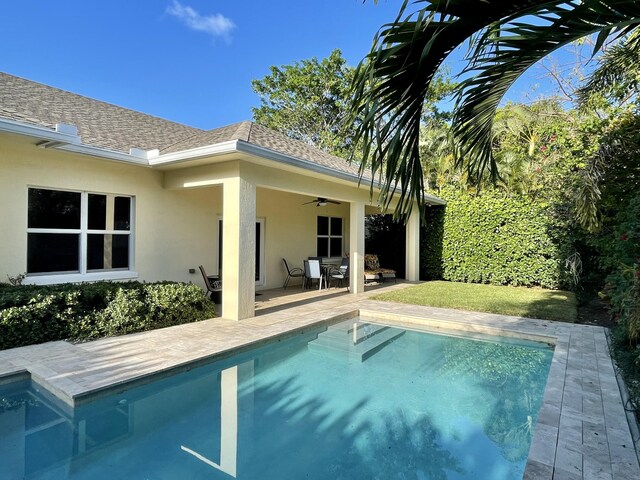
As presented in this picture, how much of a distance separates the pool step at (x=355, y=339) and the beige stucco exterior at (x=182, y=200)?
2.06 m

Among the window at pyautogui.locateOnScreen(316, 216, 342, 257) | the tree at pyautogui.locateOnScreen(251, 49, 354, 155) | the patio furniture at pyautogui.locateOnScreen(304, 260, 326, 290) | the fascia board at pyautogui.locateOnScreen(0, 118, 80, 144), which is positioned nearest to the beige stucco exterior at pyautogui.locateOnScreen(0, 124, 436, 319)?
the fascia board at pyautogui.locateOnScreen(0, 118, 80, 144)

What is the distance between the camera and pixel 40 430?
4.54 metres

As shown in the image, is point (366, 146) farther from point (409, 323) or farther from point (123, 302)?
point (409, 323)

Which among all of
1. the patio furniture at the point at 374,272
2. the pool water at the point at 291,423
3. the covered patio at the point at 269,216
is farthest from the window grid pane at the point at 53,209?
the patio furniture at the point at 374,272

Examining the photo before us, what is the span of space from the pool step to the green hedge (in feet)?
9.87

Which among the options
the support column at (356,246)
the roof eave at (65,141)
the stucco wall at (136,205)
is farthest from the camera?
the support column at (356,246)

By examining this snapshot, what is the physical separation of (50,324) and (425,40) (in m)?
7.89

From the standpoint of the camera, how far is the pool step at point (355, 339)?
7840 mm

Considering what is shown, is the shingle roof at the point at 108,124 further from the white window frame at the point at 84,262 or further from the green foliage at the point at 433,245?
the green foliage at the point at 433,245

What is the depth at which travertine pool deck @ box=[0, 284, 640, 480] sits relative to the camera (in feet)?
12.2

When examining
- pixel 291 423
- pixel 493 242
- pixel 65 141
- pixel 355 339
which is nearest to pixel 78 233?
pixel 65 141

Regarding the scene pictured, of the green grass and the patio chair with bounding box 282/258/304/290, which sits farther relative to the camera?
the patio chair with bounding box 282/258/304/290

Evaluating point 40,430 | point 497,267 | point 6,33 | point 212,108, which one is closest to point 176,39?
point 6,33

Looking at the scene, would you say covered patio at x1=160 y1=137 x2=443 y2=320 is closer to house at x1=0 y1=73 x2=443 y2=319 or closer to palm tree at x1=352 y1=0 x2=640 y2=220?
house at x1=0 y1=73 x2=443 y2=319
